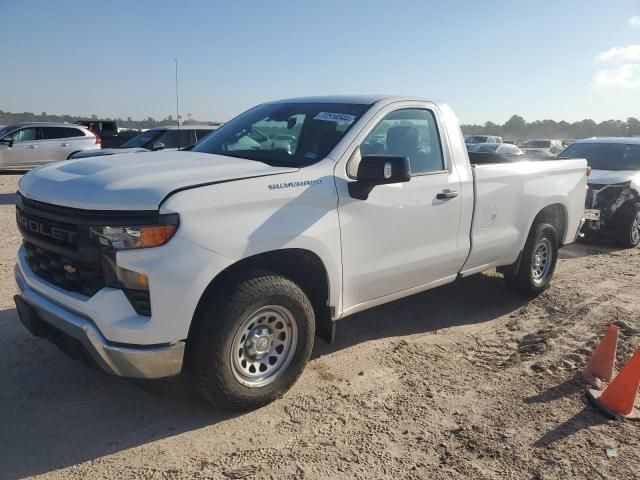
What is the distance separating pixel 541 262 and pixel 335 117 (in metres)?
3.25

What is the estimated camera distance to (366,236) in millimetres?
3764

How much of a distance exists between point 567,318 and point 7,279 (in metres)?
5.75

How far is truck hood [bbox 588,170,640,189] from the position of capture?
8883mm

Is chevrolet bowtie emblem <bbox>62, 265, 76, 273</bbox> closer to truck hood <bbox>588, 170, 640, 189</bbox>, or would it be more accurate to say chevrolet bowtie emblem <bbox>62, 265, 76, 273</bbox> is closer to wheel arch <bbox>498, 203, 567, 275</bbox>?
wheel arch <bbox>498, 203, 567, 275</bbox>

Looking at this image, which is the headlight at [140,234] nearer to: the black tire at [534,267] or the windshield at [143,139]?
the black tire at [534,267]

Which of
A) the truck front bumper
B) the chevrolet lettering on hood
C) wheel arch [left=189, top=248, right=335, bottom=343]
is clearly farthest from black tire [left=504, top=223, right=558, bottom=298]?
the chevrolet lettering on hood

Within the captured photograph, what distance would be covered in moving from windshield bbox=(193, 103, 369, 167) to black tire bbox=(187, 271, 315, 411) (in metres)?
0.92

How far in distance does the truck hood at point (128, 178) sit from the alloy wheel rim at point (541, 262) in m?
3.47

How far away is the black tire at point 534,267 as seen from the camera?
5.61 m

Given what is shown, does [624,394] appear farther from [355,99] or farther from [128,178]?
[128,178]

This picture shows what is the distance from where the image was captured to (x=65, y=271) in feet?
10.2

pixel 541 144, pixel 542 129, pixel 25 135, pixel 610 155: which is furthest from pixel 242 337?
pixel 542 129

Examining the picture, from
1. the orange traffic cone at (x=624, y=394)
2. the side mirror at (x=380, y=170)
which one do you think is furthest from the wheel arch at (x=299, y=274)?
the orange traffic cone at (x=624, y=394)

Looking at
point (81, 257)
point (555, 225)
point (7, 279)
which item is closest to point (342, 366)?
point (81, 257)
